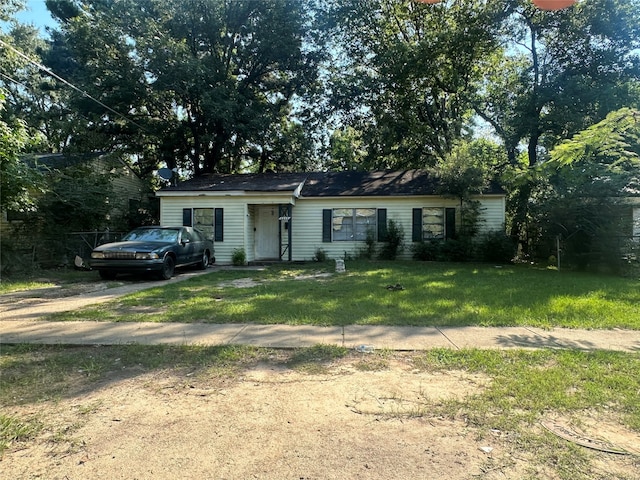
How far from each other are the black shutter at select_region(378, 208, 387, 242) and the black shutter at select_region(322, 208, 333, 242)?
6.98ft

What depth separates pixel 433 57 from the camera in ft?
61.9

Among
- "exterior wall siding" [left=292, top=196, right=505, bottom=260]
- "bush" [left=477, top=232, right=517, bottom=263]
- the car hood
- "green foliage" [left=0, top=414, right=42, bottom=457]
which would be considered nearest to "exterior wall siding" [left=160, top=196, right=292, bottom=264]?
"exterior wall siding" [left=292, top=196, right=505, bottom=260]

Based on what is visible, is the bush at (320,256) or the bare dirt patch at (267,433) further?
the bush at (320,256)

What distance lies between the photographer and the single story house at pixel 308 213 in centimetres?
1630

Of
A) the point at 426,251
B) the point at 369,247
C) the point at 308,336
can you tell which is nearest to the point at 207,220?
the point at 369,247

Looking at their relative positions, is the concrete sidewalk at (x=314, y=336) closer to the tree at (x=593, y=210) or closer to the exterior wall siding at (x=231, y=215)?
the tree at (x=593, y=210)

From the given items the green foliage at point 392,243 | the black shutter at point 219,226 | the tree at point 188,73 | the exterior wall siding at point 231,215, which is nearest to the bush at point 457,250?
the green foliage at point 392,243

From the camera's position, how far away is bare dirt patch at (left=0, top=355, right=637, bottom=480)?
2357 millimetres

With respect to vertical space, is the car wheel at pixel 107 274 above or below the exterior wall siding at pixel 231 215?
below

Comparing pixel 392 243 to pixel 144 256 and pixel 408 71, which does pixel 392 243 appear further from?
pixel 144 256

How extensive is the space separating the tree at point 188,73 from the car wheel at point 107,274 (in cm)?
1106

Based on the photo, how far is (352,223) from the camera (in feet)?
57.1

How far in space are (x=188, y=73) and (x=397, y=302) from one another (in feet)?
54.1

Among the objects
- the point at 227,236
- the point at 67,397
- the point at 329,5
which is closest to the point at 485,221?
the point at 227,236
